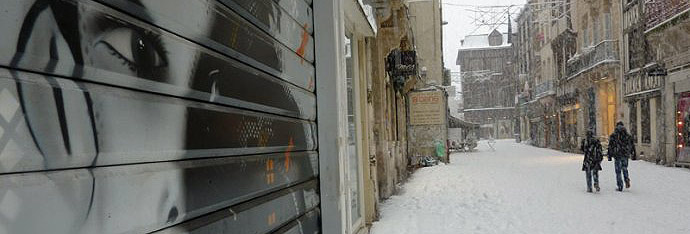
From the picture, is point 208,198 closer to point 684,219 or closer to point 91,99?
point 91,99

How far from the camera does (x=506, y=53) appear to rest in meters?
81.8

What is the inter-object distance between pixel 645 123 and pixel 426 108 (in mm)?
9288

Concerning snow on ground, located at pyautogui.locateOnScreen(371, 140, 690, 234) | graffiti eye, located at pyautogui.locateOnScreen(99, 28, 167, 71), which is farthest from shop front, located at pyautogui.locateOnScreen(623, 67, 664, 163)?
graffiti eye, located at pyautogui.locateOnScreen(99, 28, 167, 71)

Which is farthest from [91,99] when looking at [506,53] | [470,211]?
[506,53]

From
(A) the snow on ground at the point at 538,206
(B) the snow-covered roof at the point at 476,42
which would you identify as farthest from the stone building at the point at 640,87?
(B) the snow-covered roof at the point at 476,42

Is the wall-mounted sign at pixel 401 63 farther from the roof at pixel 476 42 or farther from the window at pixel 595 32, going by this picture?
the roof at pixel 476 42

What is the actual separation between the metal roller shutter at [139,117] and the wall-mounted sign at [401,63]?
11.1 metres

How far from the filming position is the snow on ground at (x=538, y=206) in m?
8.09

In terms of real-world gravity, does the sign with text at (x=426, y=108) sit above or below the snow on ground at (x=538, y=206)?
above

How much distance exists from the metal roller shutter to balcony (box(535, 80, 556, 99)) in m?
44.2

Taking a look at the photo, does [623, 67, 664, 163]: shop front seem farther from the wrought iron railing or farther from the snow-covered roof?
the snow-covered roof

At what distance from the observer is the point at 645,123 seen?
22938 millimetres

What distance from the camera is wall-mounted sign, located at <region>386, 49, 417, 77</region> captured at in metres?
13.4

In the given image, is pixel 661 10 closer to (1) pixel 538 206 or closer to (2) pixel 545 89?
(1) pixel 538 206
